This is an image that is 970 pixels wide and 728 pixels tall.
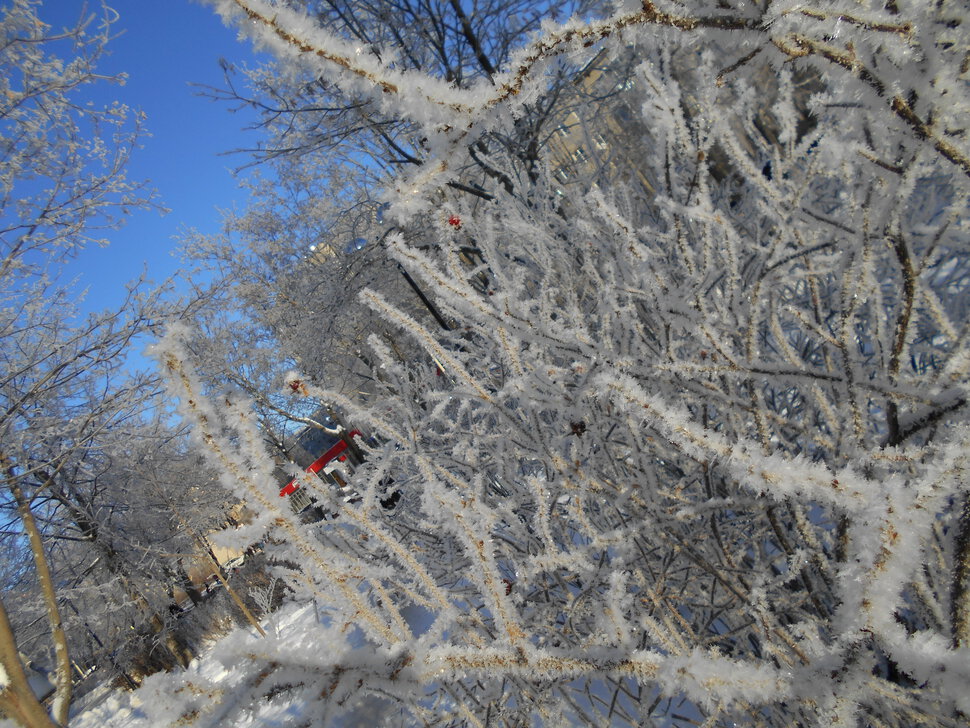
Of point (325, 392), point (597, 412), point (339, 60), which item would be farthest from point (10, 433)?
point (339, 60)

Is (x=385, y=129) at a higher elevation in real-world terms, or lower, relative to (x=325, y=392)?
higher

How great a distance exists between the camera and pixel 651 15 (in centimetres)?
64

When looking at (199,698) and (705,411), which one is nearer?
(199,698)

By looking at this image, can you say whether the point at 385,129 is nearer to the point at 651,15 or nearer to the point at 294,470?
the point at 294,470

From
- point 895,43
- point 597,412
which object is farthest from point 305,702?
point 597,412

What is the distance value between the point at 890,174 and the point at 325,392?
166cm

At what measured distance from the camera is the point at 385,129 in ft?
21.4

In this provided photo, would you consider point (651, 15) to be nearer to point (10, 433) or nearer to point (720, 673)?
point (720, 673)

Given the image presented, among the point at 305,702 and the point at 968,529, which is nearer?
the point at 305,702

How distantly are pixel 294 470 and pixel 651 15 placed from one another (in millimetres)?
1308

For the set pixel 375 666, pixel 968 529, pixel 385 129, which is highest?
pixel 385 129

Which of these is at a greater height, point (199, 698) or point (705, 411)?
point (199, 698)

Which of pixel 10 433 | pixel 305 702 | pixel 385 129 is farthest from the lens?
pixel 385 129

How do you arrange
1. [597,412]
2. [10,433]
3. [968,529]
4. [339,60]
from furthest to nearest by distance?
[10,433] < [597,412] < [968,529] < [339,60]
